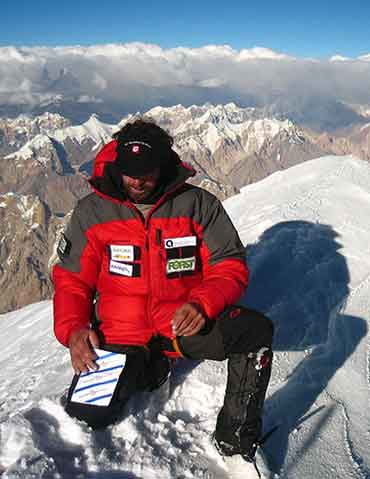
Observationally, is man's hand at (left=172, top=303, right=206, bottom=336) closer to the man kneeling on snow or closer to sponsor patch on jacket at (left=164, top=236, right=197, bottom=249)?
the man kneeling on snow

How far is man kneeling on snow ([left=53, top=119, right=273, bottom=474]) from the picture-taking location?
13.2 feet

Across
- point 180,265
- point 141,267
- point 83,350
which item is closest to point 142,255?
point 141,267

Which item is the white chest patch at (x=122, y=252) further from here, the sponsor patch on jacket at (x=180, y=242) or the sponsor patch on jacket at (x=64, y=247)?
the sponsor patch on jacket at (x=64, y=247)

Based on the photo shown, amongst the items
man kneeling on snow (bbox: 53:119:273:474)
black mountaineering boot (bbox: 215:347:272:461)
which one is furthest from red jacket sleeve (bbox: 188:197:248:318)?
black mountaineering boot (bbox: 215:347:272:461)

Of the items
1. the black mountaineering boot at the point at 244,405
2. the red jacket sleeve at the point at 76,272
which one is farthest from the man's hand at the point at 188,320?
the red jacket sleeve at the point at 76,272

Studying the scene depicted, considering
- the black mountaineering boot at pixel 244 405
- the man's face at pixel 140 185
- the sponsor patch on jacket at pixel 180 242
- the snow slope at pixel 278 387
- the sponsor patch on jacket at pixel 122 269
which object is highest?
the man's face at pixel 140 185

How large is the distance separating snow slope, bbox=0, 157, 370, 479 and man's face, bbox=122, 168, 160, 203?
2.02m

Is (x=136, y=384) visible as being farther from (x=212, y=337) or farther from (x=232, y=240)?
(x=232, y=240)

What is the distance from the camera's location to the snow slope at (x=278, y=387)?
3750 mm

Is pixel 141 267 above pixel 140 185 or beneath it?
beneath

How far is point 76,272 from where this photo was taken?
4461mm

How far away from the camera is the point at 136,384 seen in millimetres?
4312

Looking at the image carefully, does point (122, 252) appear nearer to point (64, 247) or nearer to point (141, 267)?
point (141, 267)

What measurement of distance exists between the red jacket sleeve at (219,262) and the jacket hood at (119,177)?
38 centimetres
